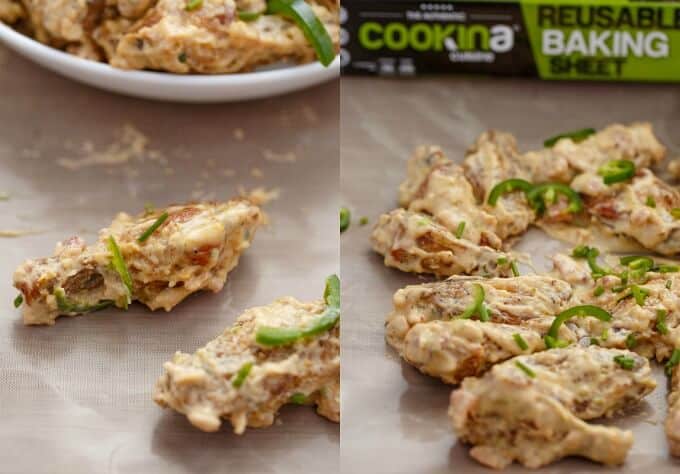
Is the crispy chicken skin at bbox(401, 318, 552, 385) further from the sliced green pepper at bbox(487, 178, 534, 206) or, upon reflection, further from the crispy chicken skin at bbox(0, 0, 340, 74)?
the crispy chicken skin at bbox(0, 0, 340, 74)

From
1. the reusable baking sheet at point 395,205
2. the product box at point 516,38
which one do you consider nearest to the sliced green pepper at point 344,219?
the reusable baking sheet at point 395,205

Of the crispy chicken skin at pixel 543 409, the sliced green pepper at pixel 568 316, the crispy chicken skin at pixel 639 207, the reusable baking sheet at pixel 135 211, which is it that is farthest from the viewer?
the crispy chicken skin at pixel 639 207

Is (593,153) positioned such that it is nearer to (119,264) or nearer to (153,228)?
(153,228)

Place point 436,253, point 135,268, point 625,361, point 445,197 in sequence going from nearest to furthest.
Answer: point 625,361
point 135,268
point 436,253
point 445,197

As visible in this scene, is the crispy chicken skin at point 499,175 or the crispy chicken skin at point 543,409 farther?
the crispy chicken skin at point 499,175

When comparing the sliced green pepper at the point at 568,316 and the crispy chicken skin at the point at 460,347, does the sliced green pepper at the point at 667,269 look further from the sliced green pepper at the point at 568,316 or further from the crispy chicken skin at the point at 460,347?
the crispy chicken skin at the point at 460,347

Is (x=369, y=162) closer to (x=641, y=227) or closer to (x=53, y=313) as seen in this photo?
(x=641, y=227)

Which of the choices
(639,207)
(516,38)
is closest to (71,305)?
(639,207)
